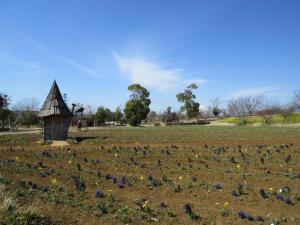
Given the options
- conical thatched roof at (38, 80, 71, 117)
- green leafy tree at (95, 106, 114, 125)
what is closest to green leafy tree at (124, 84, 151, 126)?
green leafy tree at (95, 106, 114, 125)

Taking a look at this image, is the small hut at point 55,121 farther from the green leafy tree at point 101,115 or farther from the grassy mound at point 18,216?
the green leafy tree at point 101,115

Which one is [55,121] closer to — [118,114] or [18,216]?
[18,216]

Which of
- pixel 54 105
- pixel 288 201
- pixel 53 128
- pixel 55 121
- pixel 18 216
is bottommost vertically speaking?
pixel 288 201

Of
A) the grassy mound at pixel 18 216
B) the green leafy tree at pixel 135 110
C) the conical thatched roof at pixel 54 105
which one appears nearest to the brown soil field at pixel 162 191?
the grassy mound at pixel 18 216

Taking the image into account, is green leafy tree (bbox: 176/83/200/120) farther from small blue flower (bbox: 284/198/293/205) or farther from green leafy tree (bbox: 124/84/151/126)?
small blue flower (bbox: 284/198/293/205)

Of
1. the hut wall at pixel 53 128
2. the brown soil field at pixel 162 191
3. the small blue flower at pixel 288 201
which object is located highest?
the hut wall at pixel 53 128

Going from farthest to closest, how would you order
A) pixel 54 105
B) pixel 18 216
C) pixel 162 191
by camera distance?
1. pixel 54 105
2. pixel 162 191
3. pixel 18 216

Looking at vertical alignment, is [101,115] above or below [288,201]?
above

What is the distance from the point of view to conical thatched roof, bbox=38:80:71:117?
21.7m

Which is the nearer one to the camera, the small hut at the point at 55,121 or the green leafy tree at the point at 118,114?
the small hut at the point at 55,121

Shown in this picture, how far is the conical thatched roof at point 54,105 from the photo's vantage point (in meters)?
21.7

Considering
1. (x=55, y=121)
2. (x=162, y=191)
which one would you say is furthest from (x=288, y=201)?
(x=55, y=121)

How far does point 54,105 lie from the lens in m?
21.9

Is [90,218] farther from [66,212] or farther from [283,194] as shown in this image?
[283,194]
